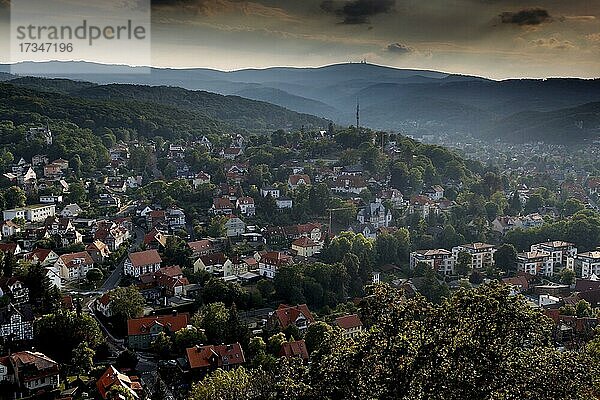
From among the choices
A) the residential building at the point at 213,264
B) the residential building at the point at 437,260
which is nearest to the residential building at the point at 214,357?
the residential building at the point at 213,264

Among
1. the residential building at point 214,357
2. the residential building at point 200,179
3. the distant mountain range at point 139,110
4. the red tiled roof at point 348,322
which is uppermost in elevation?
the distant mountain range at point 139,110

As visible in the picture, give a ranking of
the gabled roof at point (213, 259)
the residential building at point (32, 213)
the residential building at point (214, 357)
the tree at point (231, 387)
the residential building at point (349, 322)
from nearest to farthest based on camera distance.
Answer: the tree at point (231, 387) → the residential building at point (214, 357) → the residential building at point (349, 322) → the gabled roof at point (213, 259) → the residential building at point (32, 213)

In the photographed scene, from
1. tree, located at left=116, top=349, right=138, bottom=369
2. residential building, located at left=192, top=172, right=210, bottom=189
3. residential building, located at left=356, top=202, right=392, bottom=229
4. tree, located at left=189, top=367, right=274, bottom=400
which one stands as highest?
residential building, located at left=192, top=172, right=210, bottom=189

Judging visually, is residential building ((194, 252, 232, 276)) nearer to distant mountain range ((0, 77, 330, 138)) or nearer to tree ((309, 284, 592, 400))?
tree ((309, 284, 592, 400))

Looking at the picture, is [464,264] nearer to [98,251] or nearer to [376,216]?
[376,216]

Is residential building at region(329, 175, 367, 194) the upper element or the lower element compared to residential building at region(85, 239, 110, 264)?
upper

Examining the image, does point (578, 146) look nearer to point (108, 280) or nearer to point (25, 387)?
point (108, 280)

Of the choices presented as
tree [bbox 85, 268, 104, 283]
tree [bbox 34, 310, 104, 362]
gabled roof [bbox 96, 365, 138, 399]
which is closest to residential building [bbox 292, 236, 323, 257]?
tree [bbox 85, 268, 104, 283]

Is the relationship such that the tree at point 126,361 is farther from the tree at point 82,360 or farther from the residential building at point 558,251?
the residential building at point 558,251
